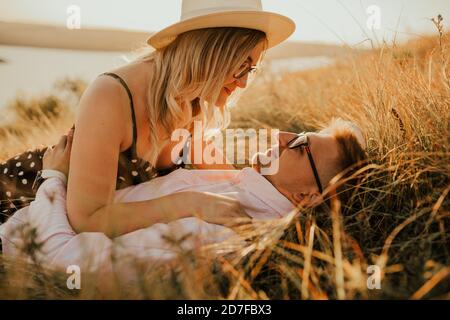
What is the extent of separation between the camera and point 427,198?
227 centimetres

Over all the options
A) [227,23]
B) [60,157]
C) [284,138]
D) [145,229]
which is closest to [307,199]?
[284,138]

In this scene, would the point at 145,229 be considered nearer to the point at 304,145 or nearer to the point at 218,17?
the point at 304,145

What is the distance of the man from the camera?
7.49 feet

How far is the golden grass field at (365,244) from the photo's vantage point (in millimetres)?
1831

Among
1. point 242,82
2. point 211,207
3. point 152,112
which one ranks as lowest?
point 211,207

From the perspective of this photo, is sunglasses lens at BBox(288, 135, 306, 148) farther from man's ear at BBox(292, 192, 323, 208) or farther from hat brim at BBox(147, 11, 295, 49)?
hat brim at BBox(147, 11, 295, 49)

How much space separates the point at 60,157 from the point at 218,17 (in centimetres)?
116

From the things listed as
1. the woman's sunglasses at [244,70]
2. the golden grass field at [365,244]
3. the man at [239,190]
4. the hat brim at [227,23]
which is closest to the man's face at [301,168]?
the man at [239,190]

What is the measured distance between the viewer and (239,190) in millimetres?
2777

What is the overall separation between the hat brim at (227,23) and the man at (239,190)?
0.64 m

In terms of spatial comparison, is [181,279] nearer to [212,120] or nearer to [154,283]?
[154,283]

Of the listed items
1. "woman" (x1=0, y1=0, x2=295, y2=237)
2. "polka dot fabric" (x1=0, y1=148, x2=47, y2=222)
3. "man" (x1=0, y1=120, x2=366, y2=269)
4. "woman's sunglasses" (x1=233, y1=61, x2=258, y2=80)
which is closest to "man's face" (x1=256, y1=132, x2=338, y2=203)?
"man" (x1=0, y1=120, x2=366, y2=269)

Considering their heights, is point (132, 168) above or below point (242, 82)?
below
